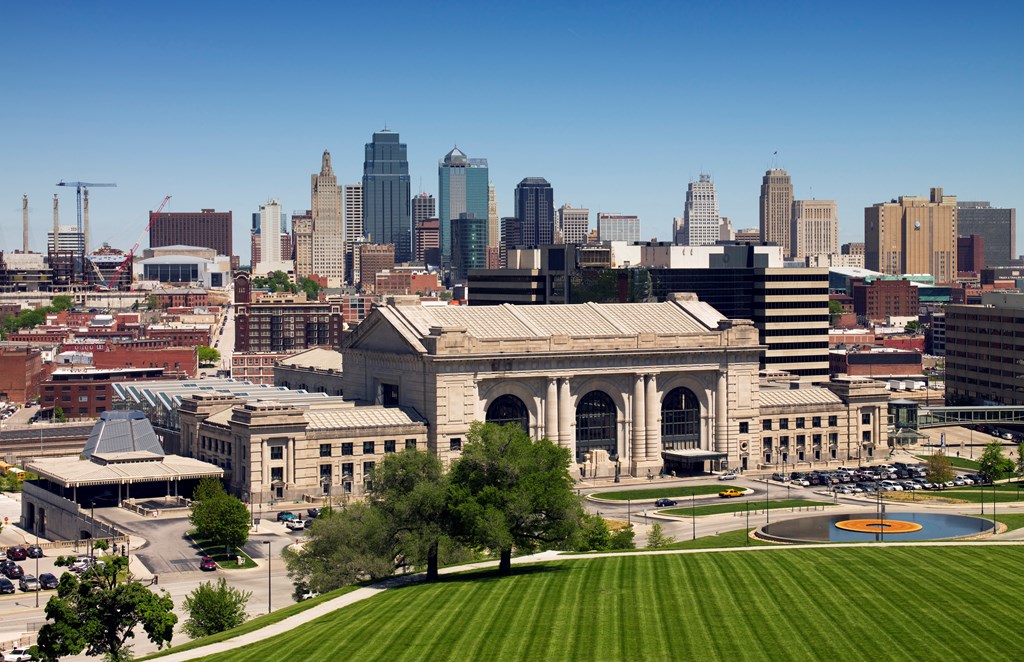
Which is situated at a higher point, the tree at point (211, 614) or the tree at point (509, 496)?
the tree at point (509, 496)

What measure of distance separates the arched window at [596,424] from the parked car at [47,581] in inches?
2522

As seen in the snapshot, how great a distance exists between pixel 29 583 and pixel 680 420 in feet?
253

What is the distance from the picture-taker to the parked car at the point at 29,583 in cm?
11638

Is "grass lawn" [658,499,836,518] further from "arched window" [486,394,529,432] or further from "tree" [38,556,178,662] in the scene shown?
"tree" [38,556,178,662]

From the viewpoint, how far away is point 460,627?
287ft

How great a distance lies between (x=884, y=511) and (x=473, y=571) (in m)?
49.2

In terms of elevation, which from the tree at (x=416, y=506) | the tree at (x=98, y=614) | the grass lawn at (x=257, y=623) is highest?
the tree at (x=416, y=506)

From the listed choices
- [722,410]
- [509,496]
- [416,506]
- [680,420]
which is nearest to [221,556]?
[416,506]

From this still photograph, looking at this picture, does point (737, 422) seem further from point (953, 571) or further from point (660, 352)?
point (953, 571)

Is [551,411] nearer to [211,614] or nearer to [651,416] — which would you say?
[651,416]

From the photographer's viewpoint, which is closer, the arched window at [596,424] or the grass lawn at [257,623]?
the grass lawn at [257,623]

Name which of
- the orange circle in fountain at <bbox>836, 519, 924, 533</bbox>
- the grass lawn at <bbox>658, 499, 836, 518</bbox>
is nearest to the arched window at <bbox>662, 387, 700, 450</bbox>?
the grass lawn at <bbox>658, 499, 836, 518</bbox>

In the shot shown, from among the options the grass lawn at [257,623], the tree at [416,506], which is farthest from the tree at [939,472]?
the grass lawn at [257,623]

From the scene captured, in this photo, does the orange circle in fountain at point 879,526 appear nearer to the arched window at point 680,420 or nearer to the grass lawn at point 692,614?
the grass lawn at point 692,614
